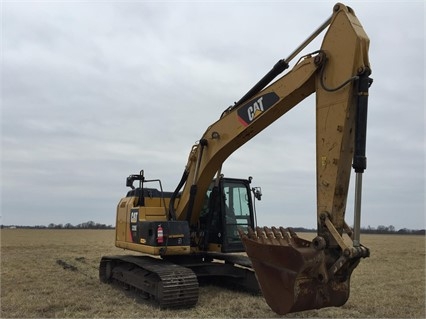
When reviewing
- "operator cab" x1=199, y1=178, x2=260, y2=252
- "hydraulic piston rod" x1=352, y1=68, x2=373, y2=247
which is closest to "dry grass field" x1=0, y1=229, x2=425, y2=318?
"operator cab" x1=199, y1=178, x2=260, y2=252

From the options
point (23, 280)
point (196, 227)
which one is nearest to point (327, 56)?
point (196, 227)

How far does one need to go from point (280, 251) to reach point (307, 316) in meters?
2.40

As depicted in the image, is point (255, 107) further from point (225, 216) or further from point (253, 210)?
point (253, 210)

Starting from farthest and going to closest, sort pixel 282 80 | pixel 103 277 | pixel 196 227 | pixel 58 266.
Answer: pixel 58 266
pixel 103 277
pixel 196 227
pixel 282 80

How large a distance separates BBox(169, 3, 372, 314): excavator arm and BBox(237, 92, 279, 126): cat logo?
461mm

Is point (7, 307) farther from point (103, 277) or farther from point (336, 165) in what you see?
point (336, 165)

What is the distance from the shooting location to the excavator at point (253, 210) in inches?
234

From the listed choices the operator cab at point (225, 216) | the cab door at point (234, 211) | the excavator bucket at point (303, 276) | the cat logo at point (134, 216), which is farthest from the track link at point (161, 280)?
the excavator bucket at point (303, 276)

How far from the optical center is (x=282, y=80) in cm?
765

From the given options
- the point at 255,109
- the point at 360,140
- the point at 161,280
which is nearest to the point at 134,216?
the point at 161,280

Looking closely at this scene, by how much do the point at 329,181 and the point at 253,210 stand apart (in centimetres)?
460

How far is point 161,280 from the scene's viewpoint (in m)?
8.62

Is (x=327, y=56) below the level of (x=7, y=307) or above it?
above

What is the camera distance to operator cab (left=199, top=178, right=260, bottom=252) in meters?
10.3
